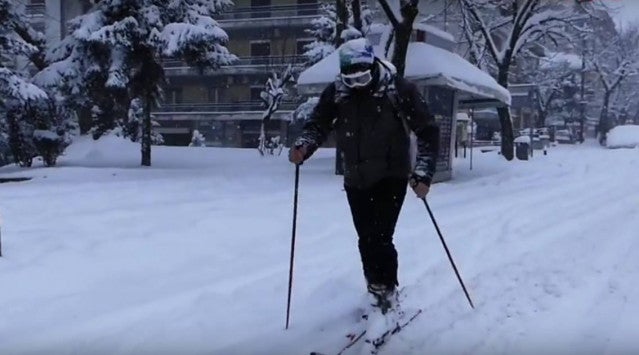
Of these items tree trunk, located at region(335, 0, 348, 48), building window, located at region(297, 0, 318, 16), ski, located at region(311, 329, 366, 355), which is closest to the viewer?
ski, located at region(311, 329, 366, 355)

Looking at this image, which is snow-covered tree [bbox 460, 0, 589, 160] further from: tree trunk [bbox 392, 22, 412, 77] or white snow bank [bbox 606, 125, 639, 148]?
white snow bank [bbox 606, 125, 639, 148]

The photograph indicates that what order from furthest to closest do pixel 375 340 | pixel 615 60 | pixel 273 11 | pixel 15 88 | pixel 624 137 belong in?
1. pixel 615 60
2. pixel 273 11
3. pixel 624 137
4. pixel 15 88
5. pixel 375 340

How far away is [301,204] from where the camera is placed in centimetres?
1035

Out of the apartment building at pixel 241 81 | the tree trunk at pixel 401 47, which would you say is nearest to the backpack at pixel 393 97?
the tree trunk at pixel 401 47

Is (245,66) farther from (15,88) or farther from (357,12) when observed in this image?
(15,88)

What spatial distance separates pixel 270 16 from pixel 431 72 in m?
30.5

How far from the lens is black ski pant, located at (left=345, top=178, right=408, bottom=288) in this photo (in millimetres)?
3955

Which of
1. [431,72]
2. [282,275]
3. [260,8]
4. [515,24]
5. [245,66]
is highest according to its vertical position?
[260,8]

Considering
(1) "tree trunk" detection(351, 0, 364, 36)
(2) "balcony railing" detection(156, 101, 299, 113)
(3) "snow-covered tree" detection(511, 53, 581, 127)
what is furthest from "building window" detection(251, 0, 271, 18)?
(1) "tree trunk" detection(351, 0, 364, 36)

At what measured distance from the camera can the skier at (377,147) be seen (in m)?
3.86

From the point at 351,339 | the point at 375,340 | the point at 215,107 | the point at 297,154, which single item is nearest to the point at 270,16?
the point at 215,107

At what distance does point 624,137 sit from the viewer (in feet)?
120

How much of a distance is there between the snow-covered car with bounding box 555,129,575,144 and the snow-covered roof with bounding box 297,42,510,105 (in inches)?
1399

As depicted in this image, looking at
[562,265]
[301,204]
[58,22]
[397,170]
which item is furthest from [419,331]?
[58,22]
